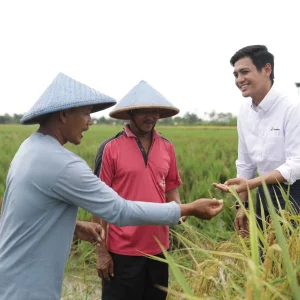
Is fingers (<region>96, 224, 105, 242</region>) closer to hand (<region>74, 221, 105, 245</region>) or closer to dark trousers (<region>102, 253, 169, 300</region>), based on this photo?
hand (<region>74, 221, 105, 245</region>)

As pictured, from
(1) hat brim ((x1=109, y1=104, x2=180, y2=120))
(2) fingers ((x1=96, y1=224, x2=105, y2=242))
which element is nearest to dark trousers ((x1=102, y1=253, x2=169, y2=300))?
(2) fingers ((x1=96, y1=224, x2=105, y2=242))

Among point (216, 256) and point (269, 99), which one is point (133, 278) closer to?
point (216, 256)

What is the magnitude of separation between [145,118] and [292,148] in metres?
0.76

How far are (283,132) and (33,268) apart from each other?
1410 millimetres

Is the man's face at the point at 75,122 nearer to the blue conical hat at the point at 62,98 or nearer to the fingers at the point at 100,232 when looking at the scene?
the blue conical hat at the point at 62,98

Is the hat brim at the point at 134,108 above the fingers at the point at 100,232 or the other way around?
above

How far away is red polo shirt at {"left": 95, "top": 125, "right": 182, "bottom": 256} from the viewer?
2.03m

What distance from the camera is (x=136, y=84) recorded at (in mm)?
2266

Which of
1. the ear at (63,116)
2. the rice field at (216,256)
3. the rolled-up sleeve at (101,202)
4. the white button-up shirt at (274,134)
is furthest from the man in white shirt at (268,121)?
the ear at (63,116)

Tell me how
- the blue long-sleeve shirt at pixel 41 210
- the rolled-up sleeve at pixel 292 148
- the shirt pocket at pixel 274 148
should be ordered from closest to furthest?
the blue long-sleeve shirt at pixel 41 210
the rolled-up sleeve at pixel 292 148
the shirt pocket at pixel 274 148

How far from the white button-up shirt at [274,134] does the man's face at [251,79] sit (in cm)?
5

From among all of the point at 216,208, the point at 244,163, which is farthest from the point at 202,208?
the point at 244,163

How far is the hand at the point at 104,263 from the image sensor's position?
6.72 feet

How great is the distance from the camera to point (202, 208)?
65.2 inches
